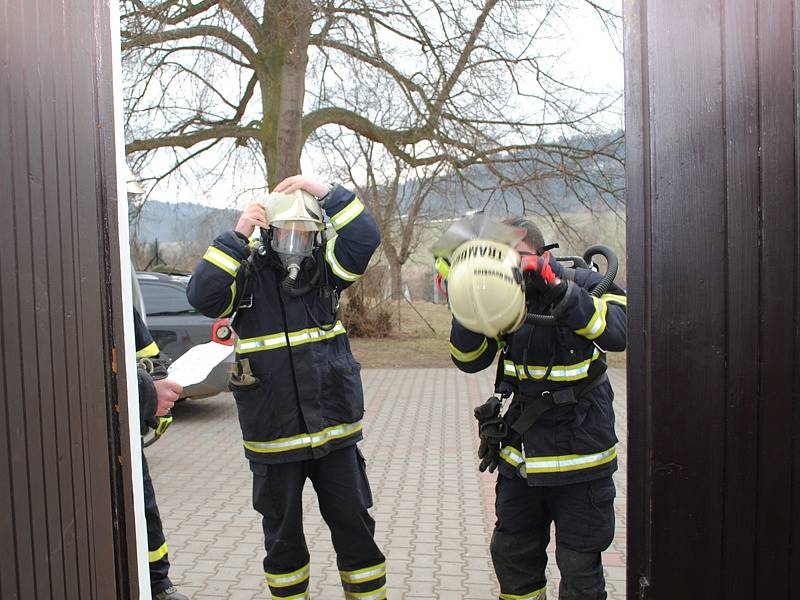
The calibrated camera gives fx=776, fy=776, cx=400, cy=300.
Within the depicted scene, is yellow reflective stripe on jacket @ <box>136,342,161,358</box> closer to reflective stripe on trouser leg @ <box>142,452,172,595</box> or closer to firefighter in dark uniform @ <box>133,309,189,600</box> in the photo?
firefighter in dark uniform @ <box>133,309,189,600</box>

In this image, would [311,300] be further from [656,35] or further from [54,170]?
[656,35]

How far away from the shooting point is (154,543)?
350 centimetres

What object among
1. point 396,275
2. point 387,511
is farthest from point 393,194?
point 387,511

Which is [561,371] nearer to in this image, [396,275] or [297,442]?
[297,442]

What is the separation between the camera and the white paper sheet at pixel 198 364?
11.3 feet

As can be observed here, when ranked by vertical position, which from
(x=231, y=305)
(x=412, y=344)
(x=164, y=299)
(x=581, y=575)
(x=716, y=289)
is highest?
(x=716, y=289)

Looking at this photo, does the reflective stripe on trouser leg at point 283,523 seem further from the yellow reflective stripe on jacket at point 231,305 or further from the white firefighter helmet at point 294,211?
the white firefighter helmet at point 294,211

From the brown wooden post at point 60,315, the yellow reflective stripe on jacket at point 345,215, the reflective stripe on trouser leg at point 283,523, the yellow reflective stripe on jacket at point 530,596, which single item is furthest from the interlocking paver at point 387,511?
the brown wooden post at point 60,315

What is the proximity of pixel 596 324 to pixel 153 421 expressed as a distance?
1.96 m

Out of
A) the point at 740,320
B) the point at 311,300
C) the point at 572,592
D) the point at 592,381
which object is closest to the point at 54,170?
the point at 740,320

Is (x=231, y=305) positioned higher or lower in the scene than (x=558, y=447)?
higher

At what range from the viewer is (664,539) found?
58.7 inches

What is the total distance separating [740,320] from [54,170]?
1.32 m

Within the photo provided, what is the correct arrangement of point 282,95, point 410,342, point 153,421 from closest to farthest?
point 153,421, point 282,95, point 410,342
